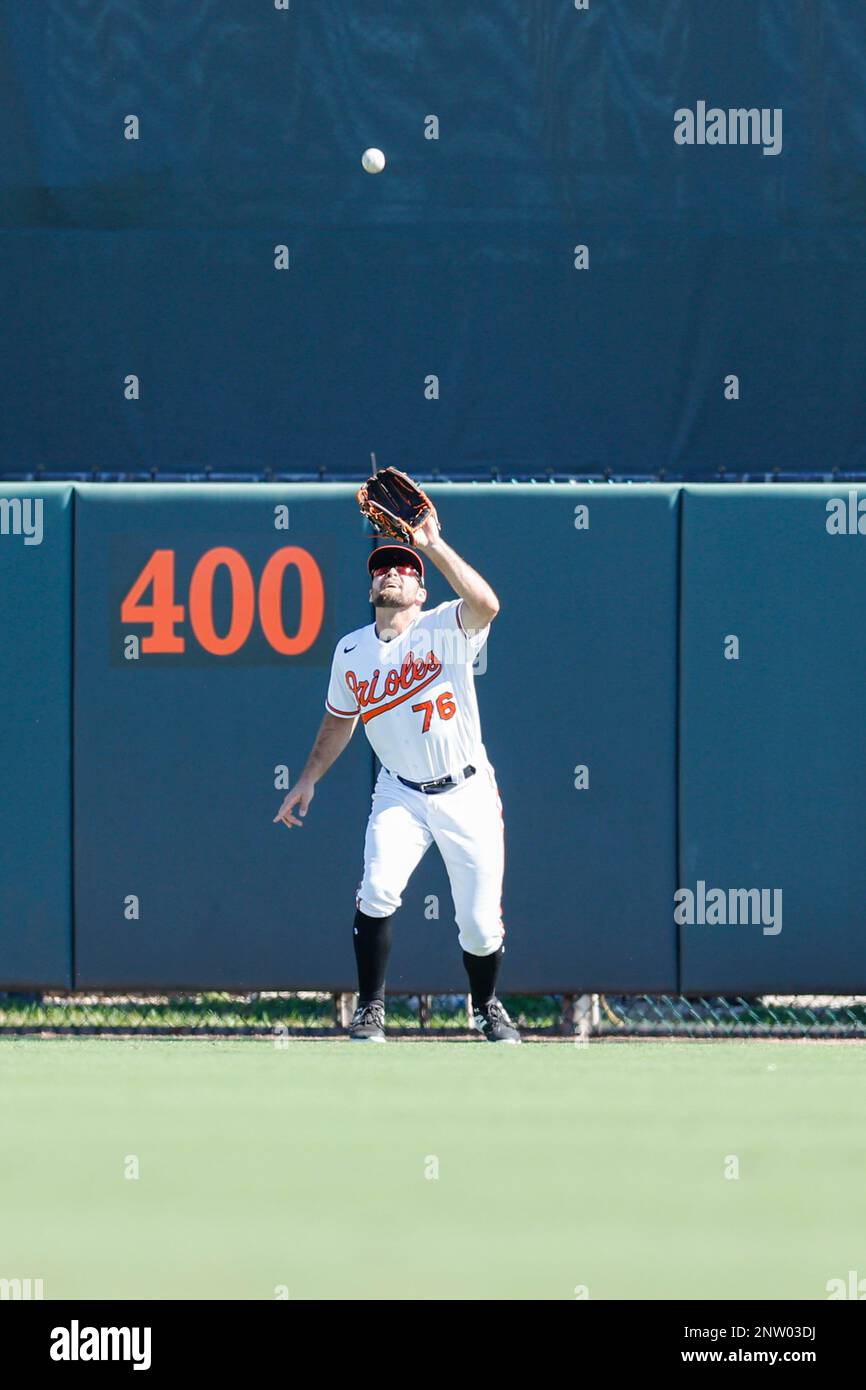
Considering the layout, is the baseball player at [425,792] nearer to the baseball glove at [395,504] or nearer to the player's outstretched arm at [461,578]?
the player's outstretched arm at [461,578]

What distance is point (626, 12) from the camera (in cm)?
1040

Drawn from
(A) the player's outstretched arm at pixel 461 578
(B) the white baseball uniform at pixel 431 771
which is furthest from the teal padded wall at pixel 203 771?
(A) the player's outstretched arm at pixel 461 578

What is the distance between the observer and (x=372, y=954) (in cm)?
694

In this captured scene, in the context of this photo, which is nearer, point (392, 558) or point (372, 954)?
point (372, 954)

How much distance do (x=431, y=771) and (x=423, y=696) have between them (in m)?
0.27

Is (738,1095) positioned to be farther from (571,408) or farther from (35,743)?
(571,408)

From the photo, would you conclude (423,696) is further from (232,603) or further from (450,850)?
(232,603)

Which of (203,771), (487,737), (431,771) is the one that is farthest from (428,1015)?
(431,771)

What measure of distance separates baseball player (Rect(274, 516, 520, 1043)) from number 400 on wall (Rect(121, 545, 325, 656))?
0.93 metres

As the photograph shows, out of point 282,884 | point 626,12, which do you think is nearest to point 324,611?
point 282,884

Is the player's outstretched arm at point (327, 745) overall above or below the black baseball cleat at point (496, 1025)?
above

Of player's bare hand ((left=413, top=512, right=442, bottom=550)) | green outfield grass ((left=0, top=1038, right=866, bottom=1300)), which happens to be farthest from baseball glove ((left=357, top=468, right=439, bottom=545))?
green outfield grass ((left=0, top=1038, right=866, bottom=1300))

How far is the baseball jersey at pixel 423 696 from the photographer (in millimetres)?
7020

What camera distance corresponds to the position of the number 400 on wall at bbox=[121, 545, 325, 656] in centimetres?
809
